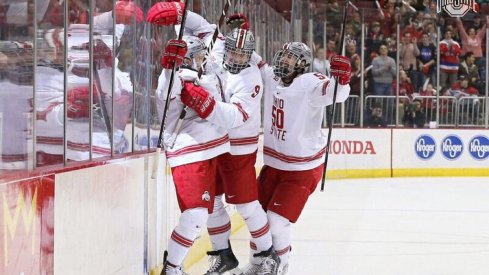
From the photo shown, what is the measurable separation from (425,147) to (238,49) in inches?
371

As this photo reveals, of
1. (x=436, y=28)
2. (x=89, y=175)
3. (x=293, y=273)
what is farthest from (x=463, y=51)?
(x=89, y=175)

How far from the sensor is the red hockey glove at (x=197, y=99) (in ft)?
14.6

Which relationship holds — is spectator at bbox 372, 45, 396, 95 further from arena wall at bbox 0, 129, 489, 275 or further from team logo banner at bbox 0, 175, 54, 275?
team logo banner at bbox 0, 175, 54, 275

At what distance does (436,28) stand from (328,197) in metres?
4.31

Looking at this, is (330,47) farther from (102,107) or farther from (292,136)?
(102,107)

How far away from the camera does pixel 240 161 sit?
5.14 metres

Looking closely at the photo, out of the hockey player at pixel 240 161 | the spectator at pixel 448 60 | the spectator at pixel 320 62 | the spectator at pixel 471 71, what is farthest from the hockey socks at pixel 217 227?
the spectator at pixel 471 71

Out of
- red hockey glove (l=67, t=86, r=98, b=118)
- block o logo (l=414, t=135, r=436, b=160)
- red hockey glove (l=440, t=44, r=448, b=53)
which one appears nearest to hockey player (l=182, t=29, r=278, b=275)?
red hockey glove (l=67, t=86, r=98, b=118)

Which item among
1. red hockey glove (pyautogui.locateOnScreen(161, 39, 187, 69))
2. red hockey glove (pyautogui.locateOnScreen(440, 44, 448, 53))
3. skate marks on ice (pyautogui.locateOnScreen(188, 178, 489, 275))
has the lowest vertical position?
skate marks on ice (pyautogui.locateOnScreen(188, 178, 489, 275))

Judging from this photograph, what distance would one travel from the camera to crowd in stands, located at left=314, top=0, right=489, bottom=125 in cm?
1389

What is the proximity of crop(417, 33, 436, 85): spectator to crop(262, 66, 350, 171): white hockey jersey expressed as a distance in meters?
9.00

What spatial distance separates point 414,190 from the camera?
1173cm

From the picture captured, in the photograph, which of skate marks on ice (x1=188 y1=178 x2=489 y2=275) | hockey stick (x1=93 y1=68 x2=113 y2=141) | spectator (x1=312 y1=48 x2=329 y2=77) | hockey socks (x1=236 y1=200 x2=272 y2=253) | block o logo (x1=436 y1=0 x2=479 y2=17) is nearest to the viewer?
hockey stick (x1=93 y1=68 x2=113 y2=141)

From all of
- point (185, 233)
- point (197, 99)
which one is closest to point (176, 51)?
point (197, 99)
